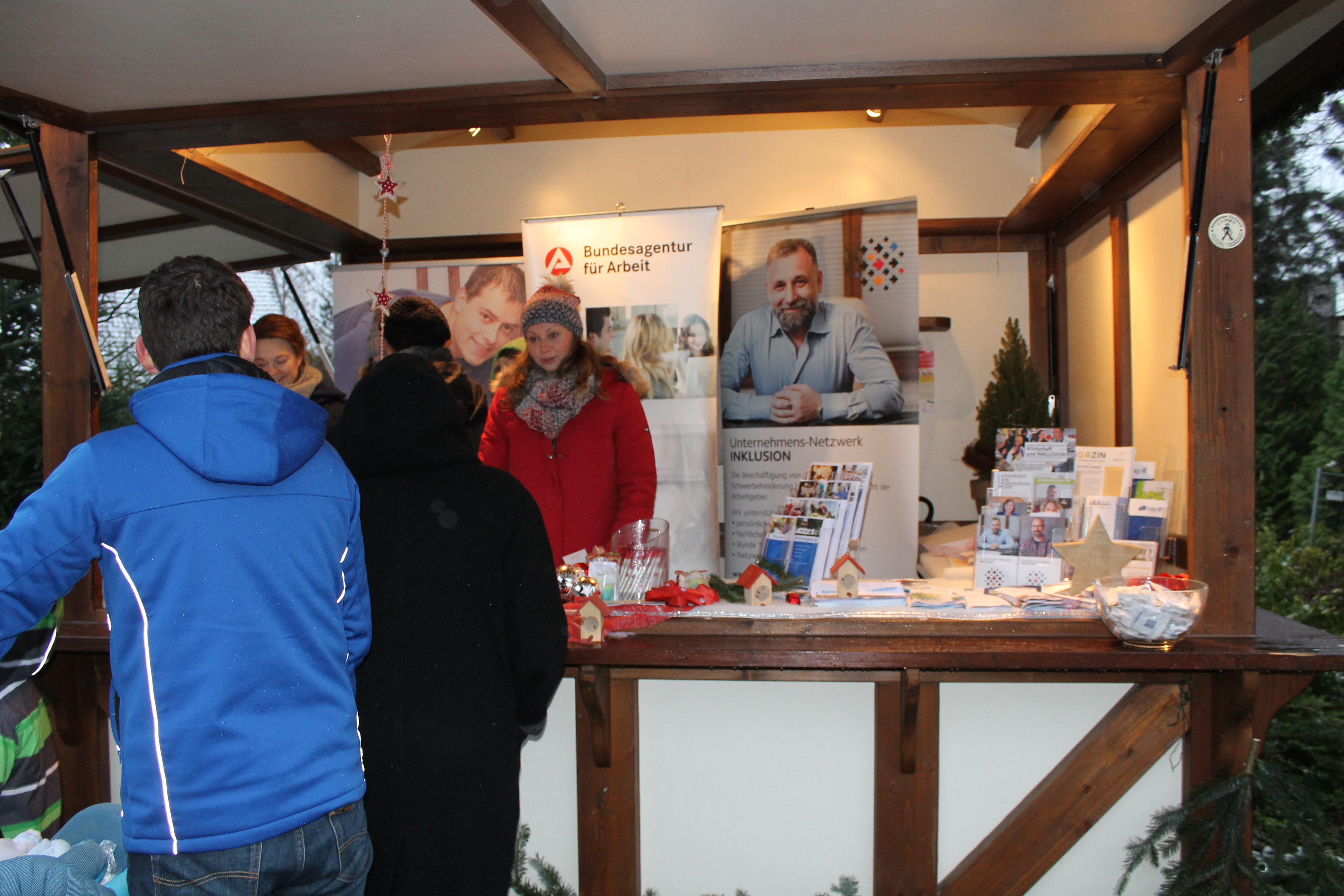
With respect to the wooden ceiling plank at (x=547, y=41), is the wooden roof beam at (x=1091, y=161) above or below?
above

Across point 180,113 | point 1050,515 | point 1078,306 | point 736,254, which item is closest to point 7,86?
point 180,113

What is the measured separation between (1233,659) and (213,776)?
2.14 m

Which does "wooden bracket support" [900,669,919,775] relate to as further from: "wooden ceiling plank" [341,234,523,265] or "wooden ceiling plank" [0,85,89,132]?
"wooden ceiling plank" [341,234,523,265]

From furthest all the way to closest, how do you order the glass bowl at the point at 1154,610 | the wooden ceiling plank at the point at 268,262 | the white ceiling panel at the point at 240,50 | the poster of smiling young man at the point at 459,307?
the wooden ceiling plank at the point at 268,262, the poster of smiling young man at the point at 459,307, the glass bowl at the point at 1154,610, the white ceiling panel at the point at 240,50

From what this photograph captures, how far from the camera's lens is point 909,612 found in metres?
2.37

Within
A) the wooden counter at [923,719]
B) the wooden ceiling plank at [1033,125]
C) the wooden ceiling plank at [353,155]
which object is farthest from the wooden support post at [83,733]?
the wooden ceiling plank at [1033,125]

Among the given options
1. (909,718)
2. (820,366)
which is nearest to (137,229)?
(820,366)

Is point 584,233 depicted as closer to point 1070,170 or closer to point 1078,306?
point 1070,170

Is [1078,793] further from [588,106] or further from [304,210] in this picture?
[304,210]

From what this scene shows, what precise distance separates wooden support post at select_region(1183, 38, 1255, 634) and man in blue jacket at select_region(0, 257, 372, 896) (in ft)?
6.87

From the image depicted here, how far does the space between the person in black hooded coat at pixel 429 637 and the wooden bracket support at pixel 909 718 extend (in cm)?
103

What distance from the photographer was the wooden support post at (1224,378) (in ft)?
7.25

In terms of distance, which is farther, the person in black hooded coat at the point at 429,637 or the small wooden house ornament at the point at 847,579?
the small wooden house ornament at the point at 847,579

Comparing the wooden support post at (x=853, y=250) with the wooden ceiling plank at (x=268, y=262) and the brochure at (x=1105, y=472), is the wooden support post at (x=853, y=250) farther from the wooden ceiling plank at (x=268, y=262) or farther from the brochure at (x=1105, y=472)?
the wooden ceiling plank at (x=268, y=262)
